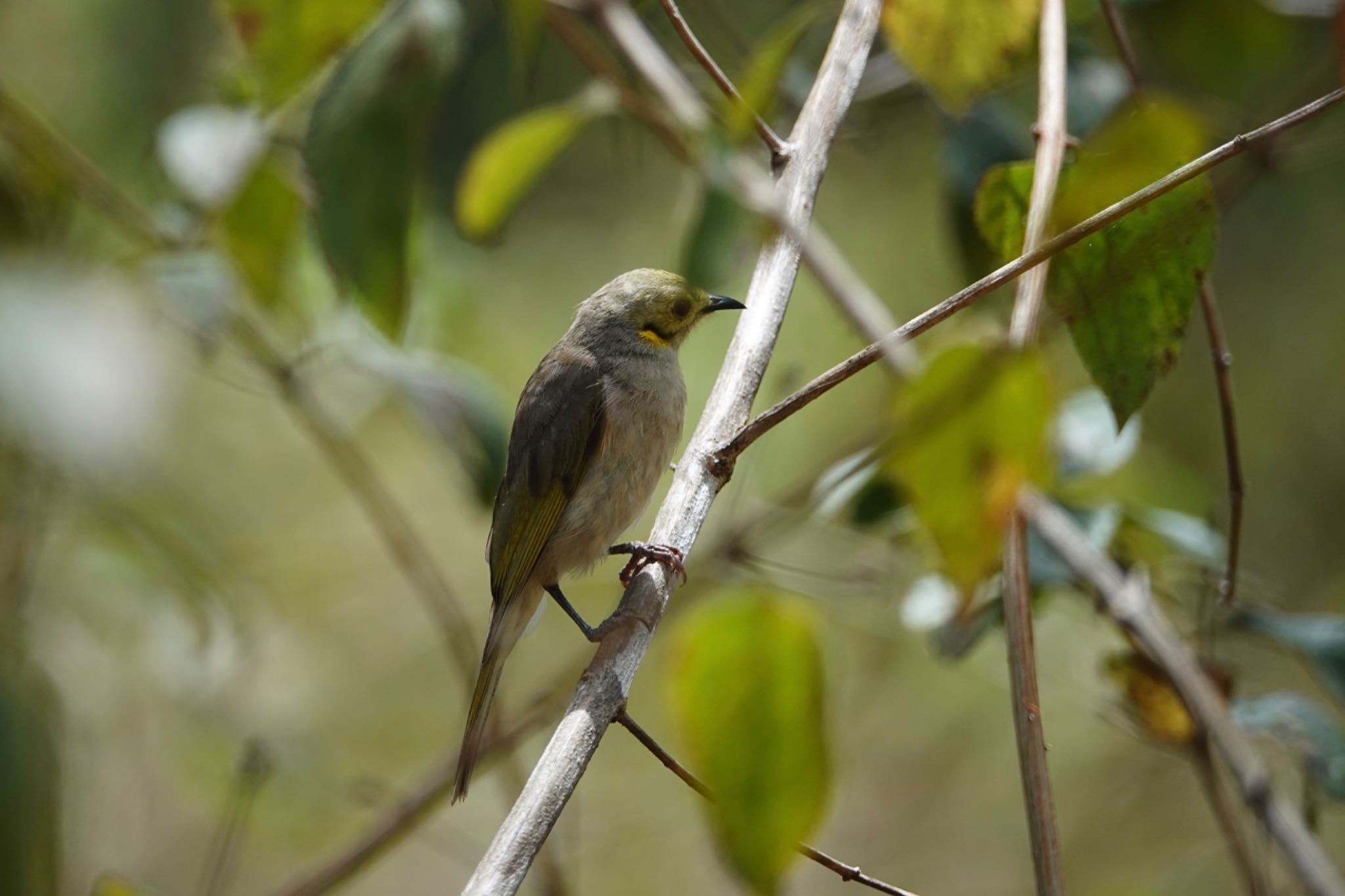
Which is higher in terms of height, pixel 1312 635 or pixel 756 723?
pixel 1312 635

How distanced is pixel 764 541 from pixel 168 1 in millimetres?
4120

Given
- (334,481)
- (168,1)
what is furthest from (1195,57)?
(334,481)

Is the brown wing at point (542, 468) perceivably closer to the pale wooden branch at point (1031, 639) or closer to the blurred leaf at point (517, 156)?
the blurred leaf at point (517, 156)

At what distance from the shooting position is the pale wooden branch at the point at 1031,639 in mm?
1523

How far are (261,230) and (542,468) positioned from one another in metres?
1.07

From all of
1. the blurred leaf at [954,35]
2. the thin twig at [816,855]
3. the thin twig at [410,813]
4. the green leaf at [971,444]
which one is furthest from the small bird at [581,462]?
the green leaf at [971,444]

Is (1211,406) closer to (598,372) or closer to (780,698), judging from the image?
(598,372)

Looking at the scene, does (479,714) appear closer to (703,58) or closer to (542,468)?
(542,468)

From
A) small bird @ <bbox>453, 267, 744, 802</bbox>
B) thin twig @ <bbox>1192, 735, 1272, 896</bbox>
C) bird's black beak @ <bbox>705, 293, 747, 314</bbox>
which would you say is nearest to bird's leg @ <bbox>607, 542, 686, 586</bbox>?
small bird @ <bbox>453, 267, 744, 802</bbox>

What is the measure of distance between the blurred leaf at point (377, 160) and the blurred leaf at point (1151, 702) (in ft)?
5.71

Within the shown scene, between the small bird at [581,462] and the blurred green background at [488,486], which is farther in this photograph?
the small bird at [581,462]

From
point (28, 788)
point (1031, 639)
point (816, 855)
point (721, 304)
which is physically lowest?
point (28, 788)

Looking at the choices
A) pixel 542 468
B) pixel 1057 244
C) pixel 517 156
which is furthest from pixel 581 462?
pixel 1057 244

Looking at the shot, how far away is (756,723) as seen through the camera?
3.81 ft
